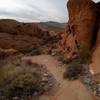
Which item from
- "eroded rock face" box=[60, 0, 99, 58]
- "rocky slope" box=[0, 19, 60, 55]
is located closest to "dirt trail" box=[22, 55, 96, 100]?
"eroded rock face" box=[60, 0, 99, 58]

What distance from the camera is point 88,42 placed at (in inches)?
588

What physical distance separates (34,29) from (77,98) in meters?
19.6

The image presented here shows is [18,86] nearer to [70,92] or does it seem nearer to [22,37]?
[70,92]

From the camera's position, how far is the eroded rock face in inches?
593

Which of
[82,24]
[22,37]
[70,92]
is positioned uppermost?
[82,24]

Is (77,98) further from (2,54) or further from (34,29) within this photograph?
(34,29)

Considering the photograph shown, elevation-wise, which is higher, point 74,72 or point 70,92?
point 74,72

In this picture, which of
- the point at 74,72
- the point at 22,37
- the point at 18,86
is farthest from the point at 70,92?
the point at 22,37

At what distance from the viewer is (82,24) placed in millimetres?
15609

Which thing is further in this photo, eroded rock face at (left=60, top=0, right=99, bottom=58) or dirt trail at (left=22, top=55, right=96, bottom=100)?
eroded rock face at (left=60, top=0, right=99, bottom=58)

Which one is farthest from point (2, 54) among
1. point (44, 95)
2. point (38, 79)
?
point (44, 95)

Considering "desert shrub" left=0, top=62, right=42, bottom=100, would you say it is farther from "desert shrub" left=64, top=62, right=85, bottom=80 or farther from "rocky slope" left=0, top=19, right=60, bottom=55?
"rocky slope" left=0, top=19, right=60, bottom=55

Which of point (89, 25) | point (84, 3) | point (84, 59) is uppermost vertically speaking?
point (84, 3)

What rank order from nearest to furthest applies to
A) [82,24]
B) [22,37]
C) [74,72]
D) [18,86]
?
[18,86], [74,72], [82,24], [22,37]
